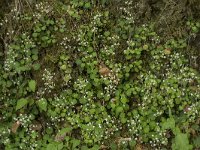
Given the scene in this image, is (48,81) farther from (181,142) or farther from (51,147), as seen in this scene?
(181,142)

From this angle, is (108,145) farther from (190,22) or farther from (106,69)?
(190,22)

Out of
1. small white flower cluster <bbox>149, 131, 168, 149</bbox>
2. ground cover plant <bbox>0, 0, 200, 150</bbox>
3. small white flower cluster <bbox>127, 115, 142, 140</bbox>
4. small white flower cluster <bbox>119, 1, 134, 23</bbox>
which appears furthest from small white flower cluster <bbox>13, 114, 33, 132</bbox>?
small white flower cluster <bbox>119, 1, 134, 23</bbox>

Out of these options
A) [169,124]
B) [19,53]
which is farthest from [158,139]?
[19,53]

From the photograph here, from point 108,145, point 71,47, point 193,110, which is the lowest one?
point 108,145

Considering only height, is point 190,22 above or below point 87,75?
above

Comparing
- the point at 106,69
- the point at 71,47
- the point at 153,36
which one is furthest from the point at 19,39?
the point at 153,36

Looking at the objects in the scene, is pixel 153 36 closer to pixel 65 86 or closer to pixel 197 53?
pixel 197 53

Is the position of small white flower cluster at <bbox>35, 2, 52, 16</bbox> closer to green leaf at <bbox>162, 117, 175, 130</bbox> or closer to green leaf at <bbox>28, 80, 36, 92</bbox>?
green leaf at <bbox>28, 80, 36, 92</bbox>

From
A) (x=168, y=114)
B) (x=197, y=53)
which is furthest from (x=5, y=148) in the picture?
(x=197, y=53)
